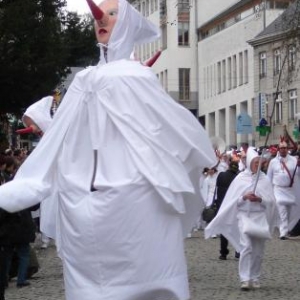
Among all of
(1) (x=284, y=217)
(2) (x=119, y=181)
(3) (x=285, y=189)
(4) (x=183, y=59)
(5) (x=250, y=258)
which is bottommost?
(1) (x=284, y=217)

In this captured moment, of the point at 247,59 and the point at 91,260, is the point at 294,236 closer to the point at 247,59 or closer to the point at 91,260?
the point at 91,260

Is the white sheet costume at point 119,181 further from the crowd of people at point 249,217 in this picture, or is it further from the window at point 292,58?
the window at point 292,58

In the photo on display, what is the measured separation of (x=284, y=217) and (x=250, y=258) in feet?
31.9

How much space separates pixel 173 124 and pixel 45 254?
40.3 feet

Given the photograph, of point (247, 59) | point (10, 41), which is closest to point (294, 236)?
point (10, 41)

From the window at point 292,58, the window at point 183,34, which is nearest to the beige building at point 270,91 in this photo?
the window at point 183,34

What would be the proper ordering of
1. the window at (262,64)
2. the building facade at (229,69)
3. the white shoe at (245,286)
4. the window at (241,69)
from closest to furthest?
the white shoe at (245,286), the window at (262,64), the building facade at (229,69), the window at (241,69)

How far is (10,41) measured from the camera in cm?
3506

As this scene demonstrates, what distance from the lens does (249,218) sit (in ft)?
46.3

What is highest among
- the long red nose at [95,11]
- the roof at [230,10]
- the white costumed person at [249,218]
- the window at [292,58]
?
the roof at [230,10]

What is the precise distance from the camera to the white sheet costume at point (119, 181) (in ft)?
23.2

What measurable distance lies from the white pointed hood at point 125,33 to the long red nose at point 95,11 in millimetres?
124

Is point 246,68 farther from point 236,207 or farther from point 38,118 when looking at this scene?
point 38,118

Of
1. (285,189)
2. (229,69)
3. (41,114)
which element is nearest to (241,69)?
(229,69)
